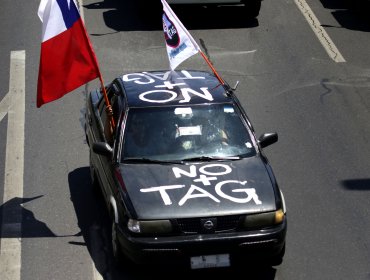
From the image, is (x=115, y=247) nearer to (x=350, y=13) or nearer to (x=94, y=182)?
(x=94, y=182)

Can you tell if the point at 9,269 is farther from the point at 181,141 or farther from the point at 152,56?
the point at 152,56

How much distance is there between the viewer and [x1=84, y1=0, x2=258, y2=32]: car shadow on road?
57.8 feet

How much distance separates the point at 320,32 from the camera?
679 inches

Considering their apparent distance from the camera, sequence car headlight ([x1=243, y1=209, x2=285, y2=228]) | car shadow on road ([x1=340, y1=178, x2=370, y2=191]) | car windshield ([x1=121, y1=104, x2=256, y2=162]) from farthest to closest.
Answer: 1. car shadow on road ([x1=340, y1=178, x2=370, y2=191])
2. car windshield ([x1=121, y1=104, x2=256, y2=162])
3. car headlight ([x1=243, y1=209, x2=285, y2=228])

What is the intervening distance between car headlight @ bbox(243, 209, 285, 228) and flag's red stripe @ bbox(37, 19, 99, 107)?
112 inches

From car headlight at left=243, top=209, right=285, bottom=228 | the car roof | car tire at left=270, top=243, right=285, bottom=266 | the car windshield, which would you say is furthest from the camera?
the car roof

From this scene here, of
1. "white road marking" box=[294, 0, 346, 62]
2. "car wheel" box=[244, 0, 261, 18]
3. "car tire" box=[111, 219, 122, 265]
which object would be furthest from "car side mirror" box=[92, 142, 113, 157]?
"car wheel" box=[244, 0, 261, 18]

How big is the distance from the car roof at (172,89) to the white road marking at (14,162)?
1908 mm

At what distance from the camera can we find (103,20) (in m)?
17.8

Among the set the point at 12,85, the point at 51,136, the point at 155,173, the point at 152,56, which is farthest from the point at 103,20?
the point at 155,173

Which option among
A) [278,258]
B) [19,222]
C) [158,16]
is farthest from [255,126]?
[158,16]

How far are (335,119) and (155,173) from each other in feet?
15.8

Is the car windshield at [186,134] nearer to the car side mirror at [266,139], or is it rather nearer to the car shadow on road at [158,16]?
the car side mirror at [266,139]

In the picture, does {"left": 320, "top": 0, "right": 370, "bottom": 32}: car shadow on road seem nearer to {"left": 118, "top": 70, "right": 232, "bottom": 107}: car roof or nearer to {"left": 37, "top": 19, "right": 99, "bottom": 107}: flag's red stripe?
{"left": 118, "top": 70, "right": 232, "bottom": 107}: car roof
